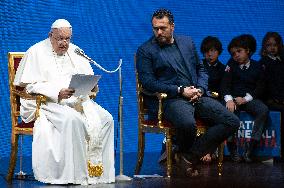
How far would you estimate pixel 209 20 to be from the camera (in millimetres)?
10672

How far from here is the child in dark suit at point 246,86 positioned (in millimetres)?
9250

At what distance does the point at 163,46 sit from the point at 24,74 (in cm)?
135

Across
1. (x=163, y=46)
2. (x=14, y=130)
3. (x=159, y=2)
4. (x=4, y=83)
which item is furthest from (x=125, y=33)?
(x=14, y=130)

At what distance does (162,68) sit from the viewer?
8000mm

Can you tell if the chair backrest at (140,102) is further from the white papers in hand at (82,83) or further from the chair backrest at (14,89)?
the chair backrest at (14,89)

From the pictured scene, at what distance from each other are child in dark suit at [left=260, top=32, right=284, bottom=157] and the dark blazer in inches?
65.4

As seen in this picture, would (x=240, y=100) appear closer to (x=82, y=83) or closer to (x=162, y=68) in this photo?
(x=162, y=68)

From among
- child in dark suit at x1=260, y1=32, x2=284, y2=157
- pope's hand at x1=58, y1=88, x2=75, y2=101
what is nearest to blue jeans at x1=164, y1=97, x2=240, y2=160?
pope's hand at x1=58, y1=88, x2=75, y2=101

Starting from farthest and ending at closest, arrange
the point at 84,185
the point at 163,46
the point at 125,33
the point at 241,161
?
the point at 125,33 → the point at 241,161 → the point at 163,46 → the point at 84,185

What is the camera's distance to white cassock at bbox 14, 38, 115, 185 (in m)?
7.38

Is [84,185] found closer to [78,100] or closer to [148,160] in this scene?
[78,100]

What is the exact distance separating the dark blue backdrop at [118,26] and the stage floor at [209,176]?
988mm

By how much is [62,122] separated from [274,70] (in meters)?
3.16

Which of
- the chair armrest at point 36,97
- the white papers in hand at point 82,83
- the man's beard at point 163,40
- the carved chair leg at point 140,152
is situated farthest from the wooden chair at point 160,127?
the chair armrest at point 36,97
